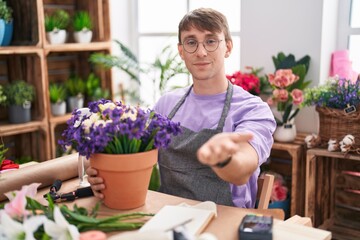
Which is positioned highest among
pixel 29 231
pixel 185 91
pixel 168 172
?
pixel 185 91

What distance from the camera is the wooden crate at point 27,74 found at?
311 cm

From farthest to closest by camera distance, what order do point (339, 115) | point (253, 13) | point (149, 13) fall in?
1. point (149, 13)
2. point (253, 13)
3. point (339, 115)

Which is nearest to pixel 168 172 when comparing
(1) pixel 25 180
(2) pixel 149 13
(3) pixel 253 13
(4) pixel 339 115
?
(1) pixel 25 180

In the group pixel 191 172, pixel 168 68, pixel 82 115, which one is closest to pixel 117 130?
pixel 82 115

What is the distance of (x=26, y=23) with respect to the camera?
10.2 ft

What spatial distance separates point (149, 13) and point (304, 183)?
6.36 ft

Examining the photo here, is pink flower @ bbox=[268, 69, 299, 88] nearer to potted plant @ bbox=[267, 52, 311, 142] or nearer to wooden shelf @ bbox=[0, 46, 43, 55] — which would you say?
potted plant @ bbox=[267, 52, 311, 142]

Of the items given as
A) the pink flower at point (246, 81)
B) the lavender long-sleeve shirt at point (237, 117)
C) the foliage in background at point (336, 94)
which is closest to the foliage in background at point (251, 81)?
the pink flower at point (246, 81)

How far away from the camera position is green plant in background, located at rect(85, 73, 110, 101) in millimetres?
3494

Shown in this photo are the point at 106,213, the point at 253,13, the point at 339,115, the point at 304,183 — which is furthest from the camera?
the point at 253,13

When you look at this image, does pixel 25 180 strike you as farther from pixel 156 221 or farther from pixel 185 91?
pixel 185 91

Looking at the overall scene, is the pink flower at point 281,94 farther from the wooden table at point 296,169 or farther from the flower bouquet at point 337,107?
the wooden table at point 296,169

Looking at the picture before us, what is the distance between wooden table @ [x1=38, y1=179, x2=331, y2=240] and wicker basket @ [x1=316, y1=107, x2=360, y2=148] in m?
1.34

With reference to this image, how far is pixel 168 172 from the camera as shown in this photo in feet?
5.66
